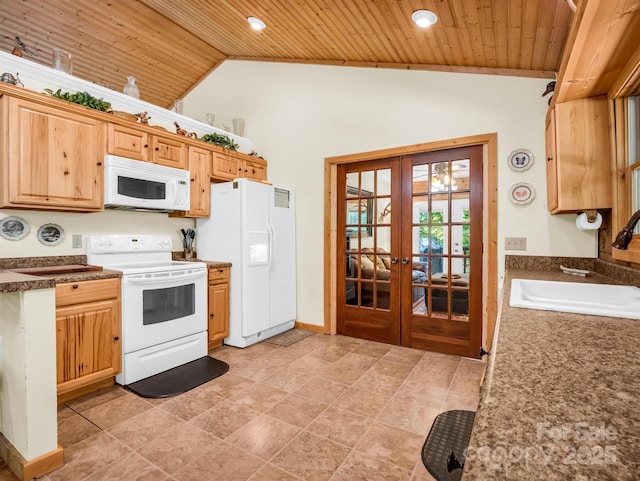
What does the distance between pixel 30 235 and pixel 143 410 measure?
1657 millimetres

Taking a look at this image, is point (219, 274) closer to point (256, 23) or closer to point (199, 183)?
point (199, 183)

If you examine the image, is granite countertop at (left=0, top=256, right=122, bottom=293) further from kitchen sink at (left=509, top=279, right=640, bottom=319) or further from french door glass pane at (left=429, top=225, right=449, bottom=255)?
french door glass pane at (left=429, top=225, right=449, bottom=255)

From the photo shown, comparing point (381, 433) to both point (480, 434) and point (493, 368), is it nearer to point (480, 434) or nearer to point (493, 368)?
point (493, 368)

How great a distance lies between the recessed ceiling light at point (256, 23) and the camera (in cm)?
320

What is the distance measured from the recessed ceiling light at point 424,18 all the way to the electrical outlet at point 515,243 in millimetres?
1908

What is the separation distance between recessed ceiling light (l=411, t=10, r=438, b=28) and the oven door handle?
2724 mm

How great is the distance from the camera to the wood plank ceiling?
2.38m

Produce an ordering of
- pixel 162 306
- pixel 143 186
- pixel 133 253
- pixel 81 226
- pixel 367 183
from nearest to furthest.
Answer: pixel 162 306, pixel 81 226, pixel 143 186, pixel 133 253, pixel 367 183

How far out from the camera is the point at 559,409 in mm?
527

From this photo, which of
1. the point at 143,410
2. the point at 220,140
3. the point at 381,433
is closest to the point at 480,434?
the point at 381,433

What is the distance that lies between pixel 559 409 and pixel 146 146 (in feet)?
11.3

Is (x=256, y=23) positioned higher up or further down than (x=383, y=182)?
higher up

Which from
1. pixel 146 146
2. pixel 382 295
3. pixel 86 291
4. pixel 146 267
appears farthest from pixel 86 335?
pixel 382 295

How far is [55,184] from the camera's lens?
2512 mm
